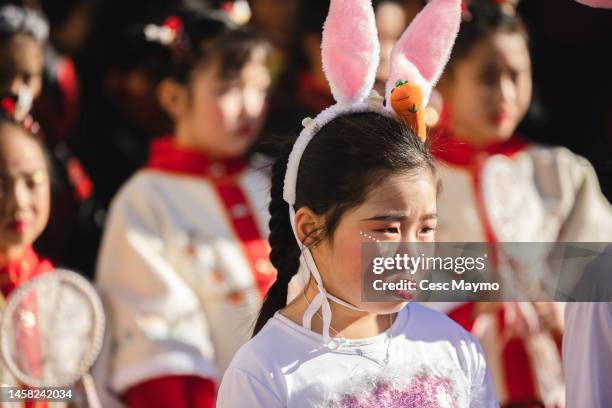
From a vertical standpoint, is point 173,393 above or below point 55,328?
below

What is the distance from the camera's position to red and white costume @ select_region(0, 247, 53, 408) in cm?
250

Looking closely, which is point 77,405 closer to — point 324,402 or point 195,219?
point 195,219

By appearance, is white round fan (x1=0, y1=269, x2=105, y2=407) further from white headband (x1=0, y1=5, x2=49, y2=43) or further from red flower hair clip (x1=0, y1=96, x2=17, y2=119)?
white headband (x1=0, y1=5, x2=49, y2=43)

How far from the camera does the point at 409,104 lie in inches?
70.0

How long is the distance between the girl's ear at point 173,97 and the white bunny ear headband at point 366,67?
1456mm

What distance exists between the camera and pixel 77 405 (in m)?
2.54

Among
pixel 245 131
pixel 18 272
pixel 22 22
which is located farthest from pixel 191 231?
pixel 22 22

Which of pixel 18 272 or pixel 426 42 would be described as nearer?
pixel 426 42

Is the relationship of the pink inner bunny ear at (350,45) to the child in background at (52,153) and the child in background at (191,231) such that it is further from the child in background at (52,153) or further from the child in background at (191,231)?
the child in background at (52,153)

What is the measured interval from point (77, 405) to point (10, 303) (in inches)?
11.9

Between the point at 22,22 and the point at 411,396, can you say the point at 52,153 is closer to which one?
the point at 22,22

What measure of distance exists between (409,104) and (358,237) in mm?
248

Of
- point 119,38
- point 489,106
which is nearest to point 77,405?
point 489,106

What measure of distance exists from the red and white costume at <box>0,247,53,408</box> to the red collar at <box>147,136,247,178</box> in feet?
1.77
